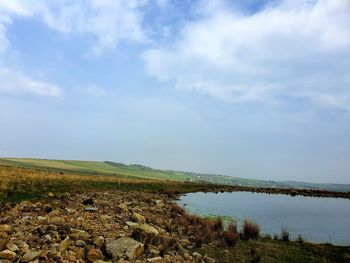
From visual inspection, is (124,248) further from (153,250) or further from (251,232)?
(251,232)

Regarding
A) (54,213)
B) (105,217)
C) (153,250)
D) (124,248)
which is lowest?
(153,250)

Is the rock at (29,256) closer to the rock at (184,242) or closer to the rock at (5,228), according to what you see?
the rock at (5,228)

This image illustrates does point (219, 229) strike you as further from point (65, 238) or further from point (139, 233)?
point (65, 238)

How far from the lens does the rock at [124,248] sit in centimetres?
1231

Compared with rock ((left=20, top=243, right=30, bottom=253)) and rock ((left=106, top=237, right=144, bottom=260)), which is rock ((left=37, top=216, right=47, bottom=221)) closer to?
rock ((left=20, top=243, right=30, bottom=253))

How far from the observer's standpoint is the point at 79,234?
1343 centimetres

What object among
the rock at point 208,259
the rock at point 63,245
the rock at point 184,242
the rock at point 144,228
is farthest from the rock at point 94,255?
the rock at point 184,242

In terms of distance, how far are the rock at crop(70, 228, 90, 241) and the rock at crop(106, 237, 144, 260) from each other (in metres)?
0.92

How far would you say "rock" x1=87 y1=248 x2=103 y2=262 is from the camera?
1177 centimetres

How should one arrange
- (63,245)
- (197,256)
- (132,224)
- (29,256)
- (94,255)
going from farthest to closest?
(132,224)
(197,256)
(63,245)
(94,255)
(29,256)

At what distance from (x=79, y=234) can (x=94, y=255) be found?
183cm

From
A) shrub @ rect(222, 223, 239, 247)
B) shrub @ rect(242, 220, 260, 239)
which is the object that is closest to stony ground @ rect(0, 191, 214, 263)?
shrub @ rect(222, 223, 239, 247)

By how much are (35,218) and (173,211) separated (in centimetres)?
1256

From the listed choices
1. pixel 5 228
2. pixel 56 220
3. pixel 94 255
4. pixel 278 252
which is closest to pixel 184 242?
pixel 278 252
